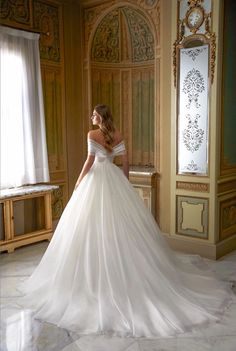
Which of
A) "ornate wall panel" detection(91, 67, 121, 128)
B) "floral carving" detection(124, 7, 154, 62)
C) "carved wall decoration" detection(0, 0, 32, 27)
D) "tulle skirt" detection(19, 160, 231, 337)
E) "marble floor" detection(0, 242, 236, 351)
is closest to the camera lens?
"marble floor" detection(0, 242, 236, 351)

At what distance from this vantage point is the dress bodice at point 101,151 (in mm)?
3172

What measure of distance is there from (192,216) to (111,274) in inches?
65.2

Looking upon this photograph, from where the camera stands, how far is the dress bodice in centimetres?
317

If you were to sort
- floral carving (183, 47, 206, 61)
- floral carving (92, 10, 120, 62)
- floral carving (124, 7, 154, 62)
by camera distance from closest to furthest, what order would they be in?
floral carving (183, 47, 206, 61)
floral carving (124, 7, 154, 62)
floral carving (92, 10, 120, 62)

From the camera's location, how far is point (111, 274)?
2832 mm

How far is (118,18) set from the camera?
16.4ft

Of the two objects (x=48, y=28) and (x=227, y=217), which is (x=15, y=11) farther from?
(x=227, y=217)

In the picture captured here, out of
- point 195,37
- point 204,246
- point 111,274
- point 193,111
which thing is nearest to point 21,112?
point 193,111

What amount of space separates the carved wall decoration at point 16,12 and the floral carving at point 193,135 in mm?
2359

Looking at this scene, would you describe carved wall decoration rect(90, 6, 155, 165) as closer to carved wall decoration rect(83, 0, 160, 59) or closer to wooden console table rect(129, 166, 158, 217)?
carved wall decoration rect(83, 0, 160, 59)

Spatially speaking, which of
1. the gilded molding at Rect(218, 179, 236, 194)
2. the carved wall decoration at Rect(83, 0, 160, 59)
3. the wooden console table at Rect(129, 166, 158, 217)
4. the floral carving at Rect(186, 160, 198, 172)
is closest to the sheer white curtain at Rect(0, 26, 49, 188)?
the carved wall decoration at Rect(83, 0, 160, 59)

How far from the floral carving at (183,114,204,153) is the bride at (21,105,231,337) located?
1000 mm

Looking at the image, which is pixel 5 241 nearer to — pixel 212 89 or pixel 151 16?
pixel 212 89

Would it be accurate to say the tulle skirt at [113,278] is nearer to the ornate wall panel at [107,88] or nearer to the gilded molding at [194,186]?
the gilded molding at [194,186]
